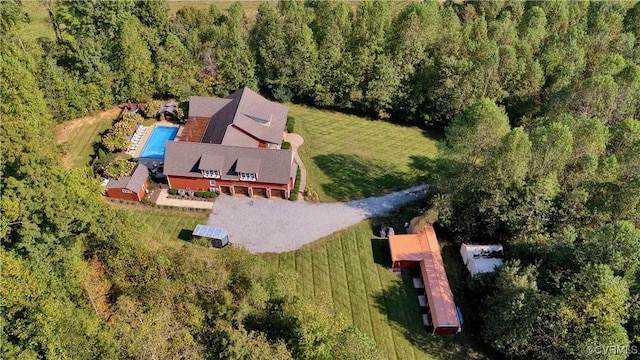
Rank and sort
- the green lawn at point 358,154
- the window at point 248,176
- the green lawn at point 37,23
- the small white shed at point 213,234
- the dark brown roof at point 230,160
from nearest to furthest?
the small white shed at point 213,234
the window at point 248,176
the dark brown roof at point 230,160
the green lawn at point 358,154
the green lawn at point 37,23

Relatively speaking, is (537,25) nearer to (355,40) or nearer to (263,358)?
(355,40)

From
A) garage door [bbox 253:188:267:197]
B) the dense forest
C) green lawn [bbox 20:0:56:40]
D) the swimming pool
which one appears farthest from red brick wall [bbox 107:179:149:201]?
green lawn [bbox 20:0:56:40]

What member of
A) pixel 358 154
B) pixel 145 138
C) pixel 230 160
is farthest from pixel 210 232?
pixel 358 154

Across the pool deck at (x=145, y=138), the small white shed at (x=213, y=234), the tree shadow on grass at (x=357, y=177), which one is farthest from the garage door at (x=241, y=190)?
the pool deck at (x=145, y=138)

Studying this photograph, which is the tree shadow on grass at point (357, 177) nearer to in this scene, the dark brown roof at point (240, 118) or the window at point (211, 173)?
the dark brown roof at point (240, 118)

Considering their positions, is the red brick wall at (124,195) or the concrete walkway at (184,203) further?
the concrete walkway at (184,203)

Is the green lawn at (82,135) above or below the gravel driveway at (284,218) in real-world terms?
below

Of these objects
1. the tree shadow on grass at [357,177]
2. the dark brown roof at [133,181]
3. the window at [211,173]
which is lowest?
the dark brown roof at [133,181]

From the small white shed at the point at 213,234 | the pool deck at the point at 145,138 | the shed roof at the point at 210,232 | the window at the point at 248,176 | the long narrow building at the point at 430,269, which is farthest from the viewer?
the pool deck at the point at 145,138

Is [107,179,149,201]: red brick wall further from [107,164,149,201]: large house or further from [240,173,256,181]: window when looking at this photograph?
[240,173,256,181]: window
